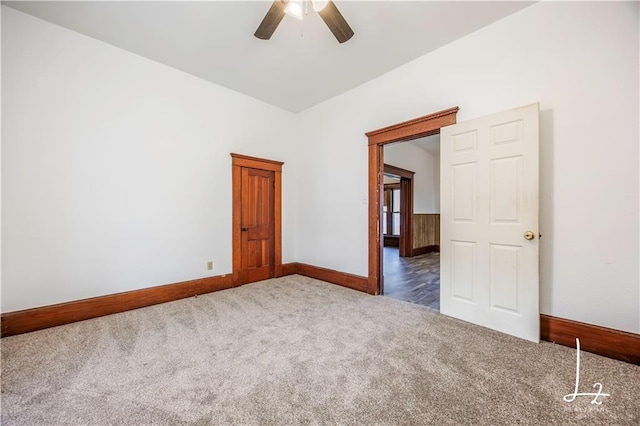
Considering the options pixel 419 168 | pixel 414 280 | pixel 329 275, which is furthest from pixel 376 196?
pixel 419 168

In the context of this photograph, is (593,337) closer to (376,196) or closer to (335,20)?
(376,196)

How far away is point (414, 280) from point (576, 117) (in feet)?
9.60

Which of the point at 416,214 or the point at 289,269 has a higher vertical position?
the point at 416,214

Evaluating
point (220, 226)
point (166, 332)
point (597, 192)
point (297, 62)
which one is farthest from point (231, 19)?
point (597, 192)

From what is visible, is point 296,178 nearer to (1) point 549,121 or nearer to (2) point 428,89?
(2) point 428,89

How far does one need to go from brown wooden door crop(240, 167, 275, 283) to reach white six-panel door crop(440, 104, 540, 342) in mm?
2771

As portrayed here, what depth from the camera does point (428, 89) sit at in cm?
303

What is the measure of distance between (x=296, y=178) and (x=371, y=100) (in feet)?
6.35

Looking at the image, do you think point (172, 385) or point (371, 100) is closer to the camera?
point (172, 385)

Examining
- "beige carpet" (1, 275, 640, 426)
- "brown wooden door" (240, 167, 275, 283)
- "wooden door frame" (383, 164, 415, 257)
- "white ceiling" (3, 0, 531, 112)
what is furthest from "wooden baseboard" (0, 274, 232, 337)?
"wooden door frame" (383, 164, 415, 257)

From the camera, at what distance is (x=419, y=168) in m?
7.10

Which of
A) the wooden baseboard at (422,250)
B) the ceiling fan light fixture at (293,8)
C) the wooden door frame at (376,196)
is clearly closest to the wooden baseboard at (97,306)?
the wooden door frame at (376,196)

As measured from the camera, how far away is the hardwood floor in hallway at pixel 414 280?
11.0 ft

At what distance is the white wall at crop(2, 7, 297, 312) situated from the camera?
2400mm
